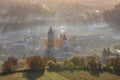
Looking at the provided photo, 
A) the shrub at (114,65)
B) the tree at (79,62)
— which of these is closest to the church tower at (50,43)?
the tree at (79,62)

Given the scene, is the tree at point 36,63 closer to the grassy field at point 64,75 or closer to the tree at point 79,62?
the grassy field at point 64,75

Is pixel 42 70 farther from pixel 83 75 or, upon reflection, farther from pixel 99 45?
pixel 99 45

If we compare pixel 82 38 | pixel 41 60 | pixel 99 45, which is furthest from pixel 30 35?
pixel 41 60

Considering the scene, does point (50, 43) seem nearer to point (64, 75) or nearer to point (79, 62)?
point (79, 62)

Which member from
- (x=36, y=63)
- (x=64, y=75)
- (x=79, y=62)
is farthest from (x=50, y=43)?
(x=64, y=75)

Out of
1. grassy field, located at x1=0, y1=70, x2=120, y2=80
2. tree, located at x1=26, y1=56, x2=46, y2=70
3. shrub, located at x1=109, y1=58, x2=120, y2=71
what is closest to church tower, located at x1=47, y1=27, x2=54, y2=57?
shrub, located at x1=109, y1=58, x2=120, y2=71

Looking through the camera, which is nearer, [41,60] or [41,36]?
[41,60]

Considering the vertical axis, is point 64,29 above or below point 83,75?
above

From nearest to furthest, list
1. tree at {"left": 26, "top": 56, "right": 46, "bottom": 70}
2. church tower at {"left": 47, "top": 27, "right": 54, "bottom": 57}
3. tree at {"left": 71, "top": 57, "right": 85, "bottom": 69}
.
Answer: tree at {"left": 26, "top": 56, "right": 46, "bottom": 70} < tree at {"left": 71, "top": 57, "right": 85, "bottom": 69} < church tower at {"left": 47, "top": 27, "right": 54, "bottom": 57}

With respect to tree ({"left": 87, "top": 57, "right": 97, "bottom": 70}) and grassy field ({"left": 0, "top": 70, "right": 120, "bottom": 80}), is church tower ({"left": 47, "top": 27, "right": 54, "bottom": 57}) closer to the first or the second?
tree ({"left": 87, "top": 57, "right": 97, "bottom": 70})
